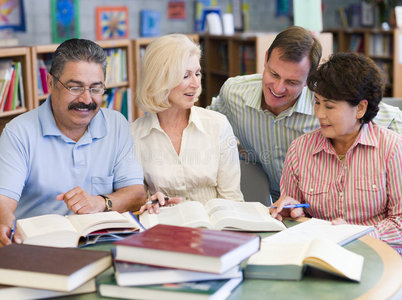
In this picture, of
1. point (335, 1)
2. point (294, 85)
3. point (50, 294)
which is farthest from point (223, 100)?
point (335, 1)

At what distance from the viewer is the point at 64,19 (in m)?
5.67

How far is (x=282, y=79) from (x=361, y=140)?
1.89ft

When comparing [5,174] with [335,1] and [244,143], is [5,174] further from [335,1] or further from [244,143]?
[335,1]

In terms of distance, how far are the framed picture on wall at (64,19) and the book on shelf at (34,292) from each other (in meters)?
4.73

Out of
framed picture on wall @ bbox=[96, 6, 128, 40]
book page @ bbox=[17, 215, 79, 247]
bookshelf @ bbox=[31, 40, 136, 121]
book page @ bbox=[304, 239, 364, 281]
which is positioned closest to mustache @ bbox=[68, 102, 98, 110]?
book page @ bbox=[17, 215, 79, 247]

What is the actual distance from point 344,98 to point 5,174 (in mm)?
1181

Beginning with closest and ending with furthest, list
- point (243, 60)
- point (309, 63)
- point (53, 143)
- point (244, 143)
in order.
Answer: point (53, 143)
point (309, 63)
point (244, 143)
point (243, 60)

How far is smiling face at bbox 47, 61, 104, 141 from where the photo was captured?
2.04 metres

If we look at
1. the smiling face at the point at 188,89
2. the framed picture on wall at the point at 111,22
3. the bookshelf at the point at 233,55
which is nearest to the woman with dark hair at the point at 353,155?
the smiling face at the point at 188,89

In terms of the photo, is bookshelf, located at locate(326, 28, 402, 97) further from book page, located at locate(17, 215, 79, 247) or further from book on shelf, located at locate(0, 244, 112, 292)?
book on shelf, located at locate(0, 244, 112, 292)

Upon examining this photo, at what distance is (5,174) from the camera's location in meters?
1.91

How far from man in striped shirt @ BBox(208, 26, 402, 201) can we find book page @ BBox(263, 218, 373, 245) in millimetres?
865

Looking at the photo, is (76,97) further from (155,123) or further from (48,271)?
(48,271)

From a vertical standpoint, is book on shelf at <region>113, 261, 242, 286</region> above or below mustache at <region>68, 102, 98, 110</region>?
below
